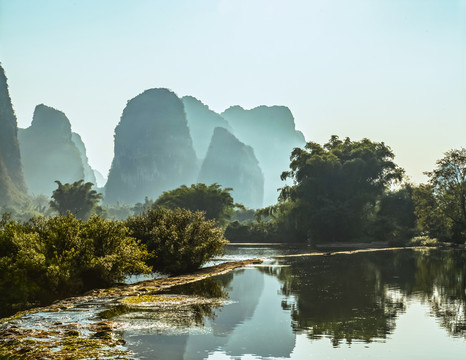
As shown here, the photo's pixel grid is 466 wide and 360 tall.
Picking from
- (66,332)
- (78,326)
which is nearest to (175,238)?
(78,326)

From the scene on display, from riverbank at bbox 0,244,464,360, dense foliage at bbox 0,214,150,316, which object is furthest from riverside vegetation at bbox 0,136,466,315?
riverbank at bbox 0,244,464,360

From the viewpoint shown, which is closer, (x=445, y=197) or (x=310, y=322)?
(x=310, y=322)

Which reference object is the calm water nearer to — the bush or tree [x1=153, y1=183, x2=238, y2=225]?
the bush

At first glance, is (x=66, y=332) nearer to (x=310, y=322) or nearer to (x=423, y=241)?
(x=310, y=322)

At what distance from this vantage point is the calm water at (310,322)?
952 centimetres

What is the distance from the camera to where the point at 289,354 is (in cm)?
931

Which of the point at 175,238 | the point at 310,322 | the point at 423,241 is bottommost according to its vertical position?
the point at 310,322

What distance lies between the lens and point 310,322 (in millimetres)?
12156

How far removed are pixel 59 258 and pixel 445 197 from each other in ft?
149

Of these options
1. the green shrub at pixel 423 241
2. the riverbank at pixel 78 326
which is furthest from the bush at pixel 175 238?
the green shrub at pixel 423 241

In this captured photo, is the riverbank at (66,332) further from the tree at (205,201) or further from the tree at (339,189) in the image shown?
the tree at (205,201)

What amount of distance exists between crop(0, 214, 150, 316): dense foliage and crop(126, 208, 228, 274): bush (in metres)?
3.32

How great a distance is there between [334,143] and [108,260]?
188ft

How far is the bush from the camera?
76.9 ft
